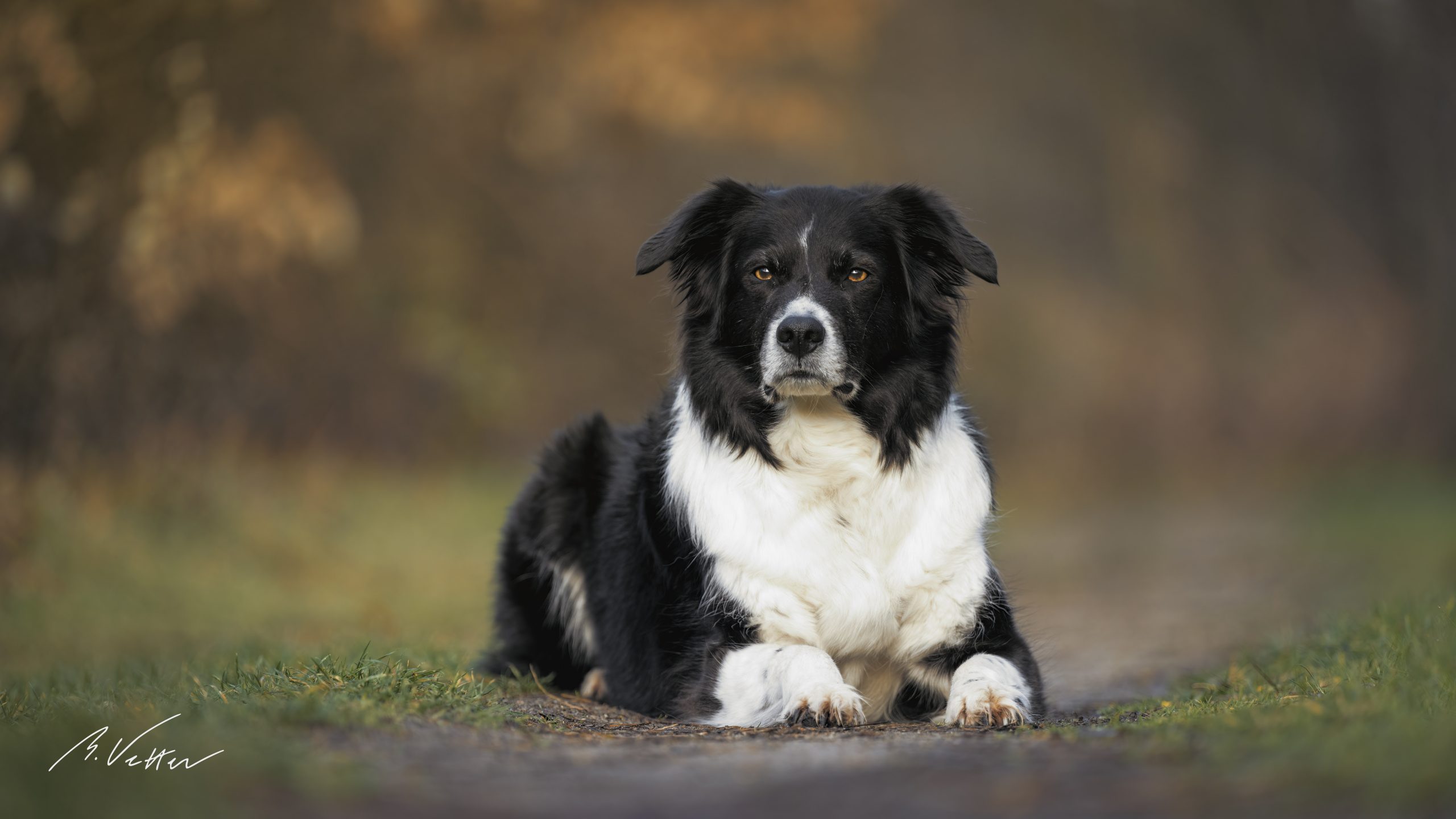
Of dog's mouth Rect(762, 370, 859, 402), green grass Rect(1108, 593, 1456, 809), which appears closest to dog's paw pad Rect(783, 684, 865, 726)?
green grass Rect(1108, 593, 1456, 809)

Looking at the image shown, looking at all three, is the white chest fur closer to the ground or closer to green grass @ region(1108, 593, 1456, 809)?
the ground

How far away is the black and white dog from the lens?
4.50 m

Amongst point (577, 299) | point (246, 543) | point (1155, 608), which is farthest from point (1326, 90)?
point (246, 543)

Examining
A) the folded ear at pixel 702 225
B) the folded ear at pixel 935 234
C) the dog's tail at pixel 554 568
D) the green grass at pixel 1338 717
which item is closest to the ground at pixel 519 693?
the green grass at pixel 1338 717

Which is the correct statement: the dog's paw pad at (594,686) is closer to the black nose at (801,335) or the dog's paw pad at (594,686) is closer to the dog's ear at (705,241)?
the dog's ear at (705,241)

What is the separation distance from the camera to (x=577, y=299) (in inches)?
715

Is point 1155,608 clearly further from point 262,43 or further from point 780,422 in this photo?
point 262,43

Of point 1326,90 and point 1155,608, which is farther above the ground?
point 1326,90

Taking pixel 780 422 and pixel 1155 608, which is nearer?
pixel 780 422

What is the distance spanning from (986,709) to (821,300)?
1520 mm

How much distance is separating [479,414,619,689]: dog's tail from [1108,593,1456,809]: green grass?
2.40 meters

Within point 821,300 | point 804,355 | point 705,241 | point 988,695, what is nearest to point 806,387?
point 804,355

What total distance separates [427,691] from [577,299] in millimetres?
14338
